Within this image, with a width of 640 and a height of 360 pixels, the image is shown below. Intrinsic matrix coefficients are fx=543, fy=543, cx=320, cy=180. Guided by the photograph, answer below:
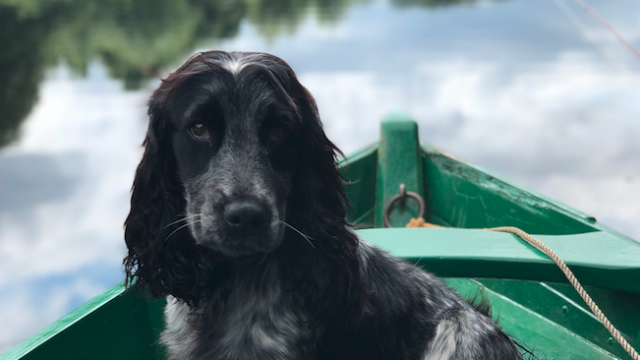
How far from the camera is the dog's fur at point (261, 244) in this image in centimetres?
212

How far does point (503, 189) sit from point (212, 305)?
9.75 feet

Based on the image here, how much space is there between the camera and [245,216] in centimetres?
197

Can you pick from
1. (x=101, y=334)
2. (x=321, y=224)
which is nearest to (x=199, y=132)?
(x=321, y=224)

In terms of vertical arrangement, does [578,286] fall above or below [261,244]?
below

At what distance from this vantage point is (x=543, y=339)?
3.71 metres

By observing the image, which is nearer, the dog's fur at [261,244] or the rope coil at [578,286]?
the dog's fur at [261,244]

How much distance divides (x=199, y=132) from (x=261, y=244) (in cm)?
52

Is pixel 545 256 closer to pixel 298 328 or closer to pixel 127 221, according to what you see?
pixel 298 328

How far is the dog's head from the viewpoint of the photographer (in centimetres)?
206

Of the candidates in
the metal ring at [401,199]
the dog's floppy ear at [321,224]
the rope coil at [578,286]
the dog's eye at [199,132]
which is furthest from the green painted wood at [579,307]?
the dog's eye at [199,132]

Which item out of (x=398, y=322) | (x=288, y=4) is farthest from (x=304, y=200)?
(x=288, y=4)

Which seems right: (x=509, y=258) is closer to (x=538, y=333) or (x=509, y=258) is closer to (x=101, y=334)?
(x=538, y=333)

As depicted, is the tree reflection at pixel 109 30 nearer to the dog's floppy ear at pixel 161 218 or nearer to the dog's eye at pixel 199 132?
the dog's floppy ear at pixel 161 218

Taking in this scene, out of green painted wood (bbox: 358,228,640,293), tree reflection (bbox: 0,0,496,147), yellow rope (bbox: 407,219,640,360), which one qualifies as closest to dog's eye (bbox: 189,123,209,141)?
green painted wood (bbox: 358,228,640,293)
